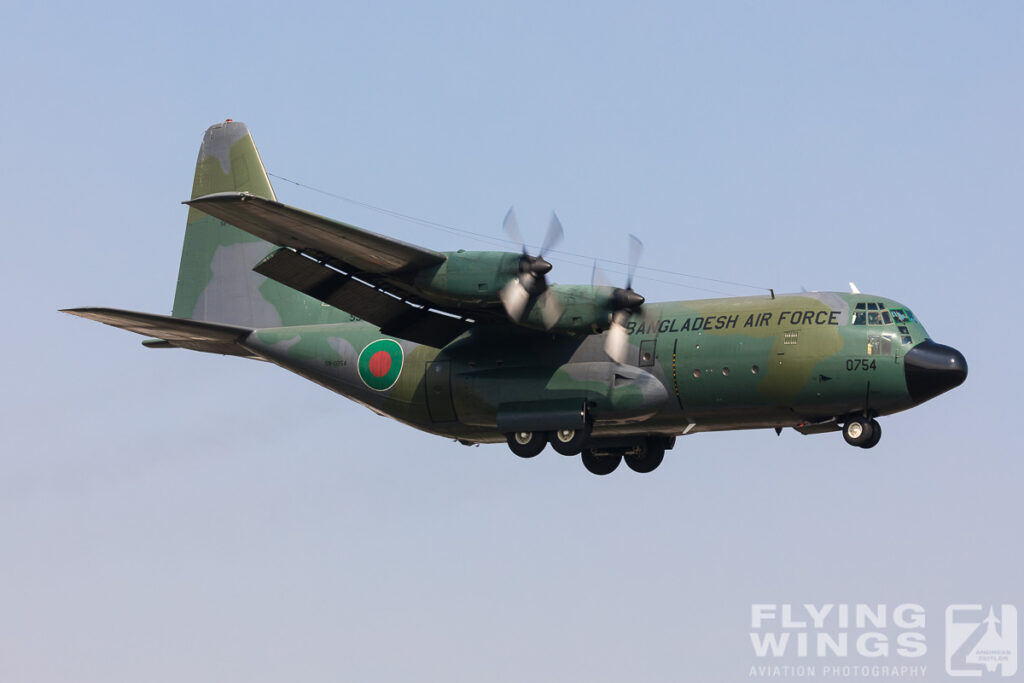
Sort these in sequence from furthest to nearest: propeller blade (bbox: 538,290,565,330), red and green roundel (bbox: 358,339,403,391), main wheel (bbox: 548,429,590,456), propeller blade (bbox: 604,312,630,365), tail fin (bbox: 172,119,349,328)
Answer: tail fin (bbox: 172,119,349,328) → red and green roundel (bbox: 358,339,403,391) → propeller blade (bbox: 604,312,630,365) → main wheel (bbox: 548,429,590,456) → propeller blade (bbox: 538,290,565,330)

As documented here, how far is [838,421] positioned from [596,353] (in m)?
3.86

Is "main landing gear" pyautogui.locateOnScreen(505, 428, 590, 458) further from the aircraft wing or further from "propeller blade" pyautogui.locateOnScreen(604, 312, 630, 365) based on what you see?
the aircraft wing

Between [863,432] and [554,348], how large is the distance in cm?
497

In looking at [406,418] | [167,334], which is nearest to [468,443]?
[406,418]

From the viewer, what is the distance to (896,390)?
21.6 meters

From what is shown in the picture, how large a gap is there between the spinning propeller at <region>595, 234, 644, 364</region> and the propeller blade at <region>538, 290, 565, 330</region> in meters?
0.84

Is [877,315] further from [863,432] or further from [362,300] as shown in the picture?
[362,300]

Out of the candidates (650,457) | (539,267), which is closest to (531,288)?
(539,267)

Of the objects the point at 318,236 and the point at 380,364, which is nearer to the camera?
the point at 318,236

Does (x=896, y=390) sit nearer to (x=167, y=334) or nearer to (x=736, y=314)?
(x=736, y=314)

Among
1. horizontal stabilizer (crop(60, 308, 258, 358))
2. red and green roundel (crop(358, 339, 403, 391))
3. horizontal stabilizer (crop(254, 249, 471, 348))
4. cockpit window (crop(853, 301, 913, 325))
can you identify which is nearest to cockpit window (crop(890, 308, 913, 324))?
cockpit window (crop(853, 301, 913, 325))

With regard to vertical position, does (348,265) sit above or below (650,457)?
above

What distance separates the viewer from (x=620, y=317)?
23.1 m

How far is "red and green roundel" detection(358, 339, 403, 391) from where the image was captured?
24750mm
